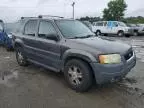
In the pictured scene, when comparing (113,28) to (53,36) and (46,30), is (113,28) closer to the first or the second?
(46,30)

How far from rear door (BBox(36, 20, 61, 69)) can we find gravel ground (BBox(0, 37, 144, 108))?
59 cm

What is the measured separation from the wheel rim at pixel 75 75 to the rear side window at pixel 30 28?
213 centimetres

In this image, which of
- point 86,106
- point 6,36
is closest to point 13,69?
point 86,106

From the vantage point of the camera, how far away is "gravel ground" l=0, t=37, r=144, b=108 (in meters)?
4.82

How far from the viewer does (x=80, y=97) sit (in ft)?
17.0

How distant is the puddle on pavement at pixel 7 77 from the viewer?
637 centimetres

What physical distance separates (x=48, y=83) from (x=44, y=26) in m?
1.68

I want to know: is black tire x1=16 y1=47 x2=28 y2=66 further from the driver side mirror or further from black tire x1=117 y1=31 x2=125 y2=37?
black tire x1=117 y1=31 x2=125 y2=37

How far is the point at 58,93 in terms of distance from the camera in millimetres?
5480

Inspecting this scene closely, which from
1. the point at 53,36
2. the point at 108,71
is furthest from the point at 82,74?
the point at 53,36

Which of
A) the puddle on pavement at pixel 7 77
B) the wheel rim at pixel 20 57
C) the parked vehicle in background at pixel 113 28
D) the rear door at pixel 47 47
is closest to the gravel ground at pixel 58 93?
the puddle on pavement at pixel 7 77

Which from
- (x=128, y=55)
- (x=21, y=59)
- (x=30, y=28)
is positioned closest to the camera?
(x=128, y=55)

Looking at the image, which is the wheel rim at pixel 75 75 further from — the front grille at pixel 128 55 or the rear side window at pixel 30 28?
the rear side window at pixel 30 28

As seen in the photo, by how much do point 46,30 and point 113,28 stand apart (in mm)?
19927
